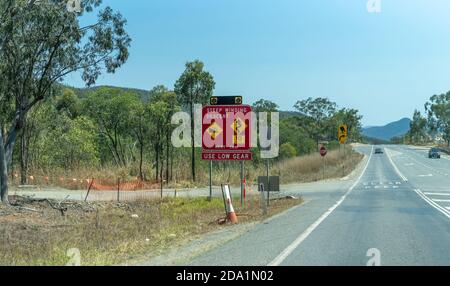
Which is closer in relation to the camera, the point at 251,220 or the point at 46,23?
the point at 251,220

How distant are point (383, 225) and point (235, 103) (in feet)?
25.8

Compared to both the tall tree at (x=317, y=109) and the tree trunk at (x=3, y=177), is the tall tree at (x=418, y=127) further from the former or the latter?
the tree trunk at (x=3, y=177)

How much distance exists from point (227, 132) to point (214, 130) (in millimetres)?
483

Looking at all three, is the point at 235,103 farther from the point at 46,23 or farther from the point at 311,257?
the point at 311,257

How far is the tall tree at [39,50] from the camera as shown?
20266 millimetres

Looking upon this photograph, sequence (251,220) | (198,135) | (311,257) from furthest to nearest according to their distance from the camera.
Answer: (198,135) → (251,220) → (311,257)

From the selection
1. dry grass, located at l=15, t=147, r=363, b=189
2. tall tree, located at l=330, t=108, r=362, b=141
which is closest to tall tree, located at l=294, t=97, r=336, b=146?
tall tree, located at l=330, t=108, r=362, b=141

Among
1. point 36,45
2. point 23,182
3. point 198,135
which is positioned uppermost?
point 36,45

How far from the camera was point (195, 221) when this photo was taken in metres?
17.5

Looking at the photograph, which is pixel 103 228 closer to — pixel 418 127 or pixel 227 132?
pixel 227 132

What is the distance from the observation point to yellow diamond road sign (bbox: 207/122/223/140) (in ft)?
70.1

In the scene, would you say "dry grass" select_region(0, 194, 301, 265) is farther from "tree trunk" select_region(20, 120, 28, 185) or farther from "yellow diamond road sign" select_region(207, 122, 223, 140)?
"tree trunk" select_region(20, 120, 28, 185)

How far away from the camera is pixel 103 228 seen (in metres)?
16.1
